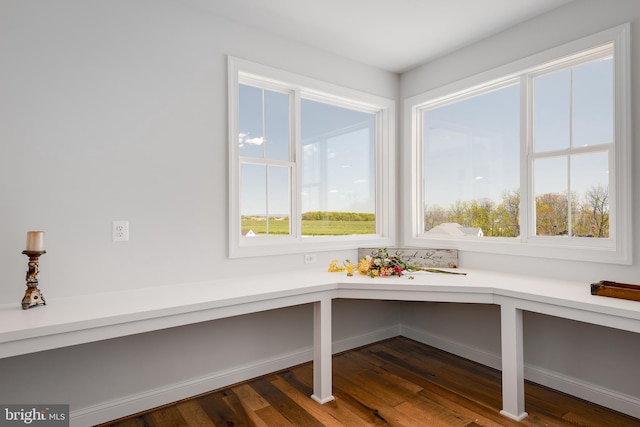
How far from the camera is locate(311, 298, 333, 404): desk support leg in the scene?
2.43 m

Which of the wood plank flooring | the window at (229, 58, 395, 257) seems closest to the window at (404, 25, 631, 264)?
the window at (229, 58, 395, 257)

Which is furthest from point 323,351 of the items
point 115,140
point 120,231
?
point 115,140

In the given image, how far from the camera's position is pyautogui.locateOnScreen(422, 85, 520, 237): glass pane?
2922mm

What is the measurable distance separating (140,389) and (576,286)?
2.72m

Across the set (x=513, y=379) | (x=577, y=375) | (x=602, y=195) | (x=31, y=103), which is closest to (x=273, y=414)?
(x=513, y=379)

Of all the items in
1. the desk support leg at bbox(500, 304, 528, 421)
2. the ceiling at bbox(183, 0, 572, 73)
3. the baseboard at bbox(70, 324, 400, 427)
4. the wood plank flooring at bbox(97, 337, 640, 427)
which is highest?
the ceiling at bbox(183, 0, 572, 73)

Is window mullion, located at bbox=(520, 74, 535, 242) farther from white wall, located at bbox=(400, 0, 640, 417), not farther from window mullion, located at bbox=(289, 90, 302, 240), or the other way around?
window mullion, located at bbox=(289, 90, 302, 240)

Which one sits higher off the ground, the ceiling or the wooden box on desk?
the ceiling

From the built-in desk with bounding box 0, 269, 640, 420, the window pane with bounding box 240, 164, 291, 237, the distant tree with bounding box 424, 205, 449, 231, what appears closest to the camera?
the built-in desk with bounding box 0, 269, 640, 420

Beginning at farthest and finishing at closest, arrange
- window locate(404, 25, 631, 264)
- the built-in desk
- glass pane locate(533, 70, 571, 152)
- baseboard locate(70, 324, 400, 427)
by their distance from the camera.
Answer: glass pane locate(533, 70, 571, 152) < window locate(404, 25, 631, 264) < baseboard locate(70, 324, 400, 427) < the built-in desk

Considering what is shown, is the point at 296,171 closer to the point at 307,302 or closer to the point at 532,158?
the point at 307,302

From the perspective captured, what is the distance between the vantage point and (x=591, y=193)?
2455 millimetres

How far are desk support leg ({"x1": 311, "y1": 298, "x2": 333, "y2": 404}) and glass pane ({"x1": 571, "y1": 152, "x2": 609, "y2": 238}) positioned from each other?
1740 mm

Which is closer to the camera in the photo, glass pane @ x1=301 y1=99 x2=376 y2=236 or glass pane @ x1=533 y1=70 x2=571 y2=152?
glass pane @ x1=533 y1=70 x2=571 y2=152
